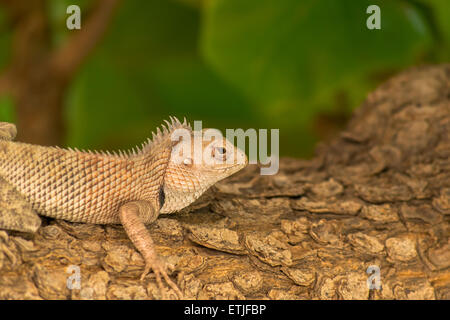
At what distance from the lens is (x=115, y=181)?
206cm

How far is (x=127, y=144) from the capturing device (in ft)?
13.4

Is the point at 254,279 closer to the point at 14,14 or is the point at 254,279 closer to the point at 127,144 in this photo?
the point at 127,144

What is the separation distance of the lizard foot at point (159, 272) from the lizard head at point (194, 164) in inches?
15.0

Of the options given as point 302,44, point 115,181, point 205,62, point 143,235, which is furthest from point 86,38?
point 143,235

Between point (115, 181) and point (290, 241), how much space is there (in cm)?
77

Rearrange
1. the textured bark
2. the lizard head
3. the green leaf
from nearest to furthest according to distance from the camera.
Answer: the textured bark, the lizard head, the green leaf

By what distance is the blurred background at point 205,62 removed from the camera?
3.01 metres

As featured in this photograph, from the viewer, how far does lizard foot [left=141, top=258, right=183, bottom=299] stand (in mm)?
1801

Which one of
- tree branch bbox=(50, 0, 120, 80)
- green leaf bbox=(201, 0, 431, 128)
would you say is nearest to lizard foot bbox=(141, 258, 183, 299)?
green leaf bbox=(201, 0, 431, 128)

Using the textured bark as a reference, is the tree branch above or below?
above

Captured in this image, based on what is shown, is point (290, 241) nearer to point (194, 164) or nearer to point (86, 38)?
point (194, 164)

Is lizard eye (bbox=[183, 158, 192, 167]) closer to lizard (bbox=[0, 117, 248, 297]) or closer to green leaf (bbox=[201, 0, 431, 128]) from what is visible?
lizard (bbox=[0, 117, 248, 297])

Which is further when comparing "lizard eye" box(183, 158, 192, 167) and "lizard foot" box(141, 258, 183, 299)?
"lizard eye" box(183, 158, 192, 167)

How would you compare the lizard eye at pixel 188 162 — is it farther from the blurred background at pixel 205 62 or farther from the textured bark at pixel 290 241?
the blurred background at pixel 205 62
